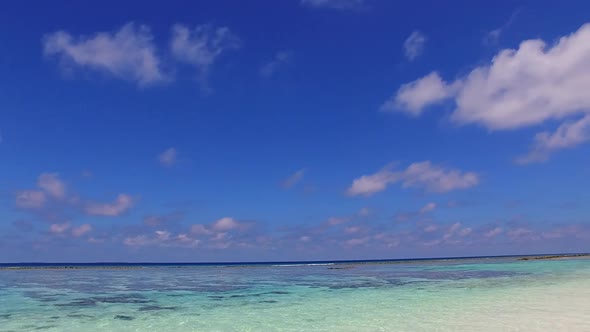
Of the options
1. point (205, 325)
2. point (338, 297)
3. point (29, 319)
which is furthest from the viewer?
point (338, 297)

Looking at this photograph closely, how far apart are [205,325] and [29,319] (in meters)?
7.17

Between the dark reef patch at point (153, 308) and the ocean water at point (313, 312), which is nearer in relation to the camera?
the ocean water at point (313, 312)

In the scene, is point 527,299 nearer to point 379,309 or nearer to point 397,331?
point 379,309

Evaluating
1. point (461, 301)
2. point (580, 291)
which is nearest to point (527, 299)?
point (461, 301)

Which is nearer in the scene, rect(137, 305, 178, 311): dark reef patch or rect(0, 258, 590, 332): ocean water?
rect(0, 258, 590, 332): ocean water

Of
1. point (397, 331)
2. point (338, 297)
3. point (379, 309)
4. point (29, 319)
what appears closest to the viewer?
point (397, 331)

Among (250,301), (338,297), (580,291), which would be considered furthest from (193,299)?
(580,291)

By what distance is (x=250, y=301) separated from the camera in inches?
844

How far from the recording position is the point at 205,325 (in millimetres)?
14539

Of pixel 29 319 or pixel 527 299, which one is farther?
pixel 527 299

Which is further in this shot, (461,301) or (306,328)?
(461,301)

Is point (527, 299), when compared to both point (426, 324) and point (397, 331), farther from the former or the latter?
point (397, 331)

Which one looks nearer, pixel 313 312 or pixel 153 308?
pixel 313 312

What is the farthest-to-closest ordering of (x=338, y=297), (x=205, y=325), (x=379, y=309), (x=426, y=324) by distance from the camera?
(x=338, y=297) → (x=379, y=309) → (x=205, y=325) → (x=426, y=324)
